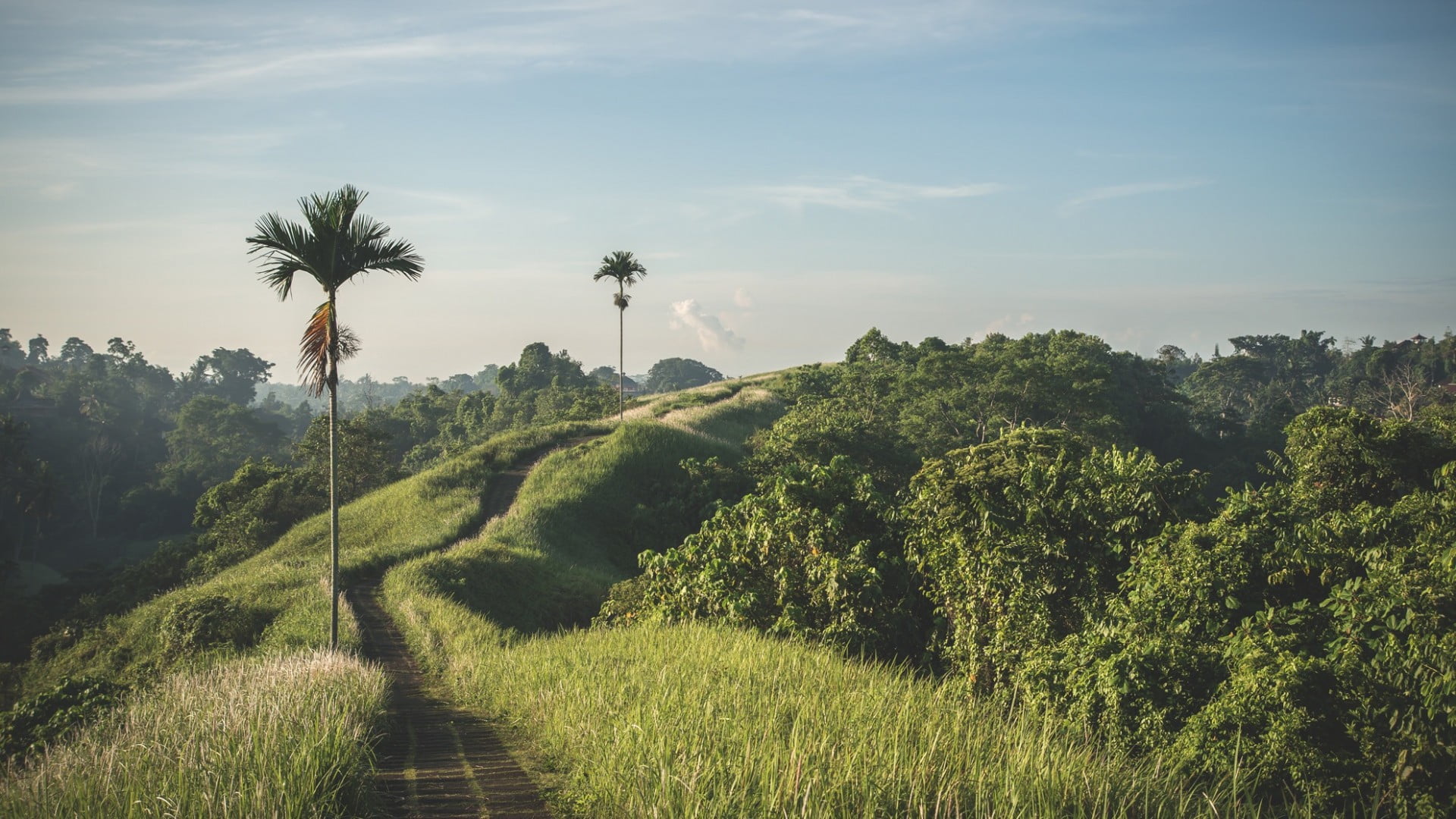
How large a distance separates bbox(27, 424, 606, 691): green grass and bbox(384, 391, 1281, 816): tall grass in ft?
23.3

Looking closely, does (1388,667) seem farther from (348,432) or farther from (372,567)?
(348,432)

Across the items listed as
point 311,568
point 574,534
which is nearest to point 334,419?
point 311,568

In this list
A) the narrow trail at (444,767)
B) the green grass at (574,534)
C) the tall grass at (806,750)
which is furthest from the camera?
the green grass at (574,534)

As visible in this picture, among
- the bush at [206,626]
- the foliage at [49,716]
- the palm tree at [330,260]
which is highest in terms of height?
the palm tree at [330,260]

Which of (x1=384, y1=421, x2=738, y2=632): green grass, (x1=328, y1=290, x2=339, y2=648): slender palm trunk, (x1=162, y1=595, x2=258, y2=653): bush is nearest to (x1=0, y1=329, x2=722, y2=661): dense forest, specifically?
(x1=162, y1=595, x2=258, y2=653): bush

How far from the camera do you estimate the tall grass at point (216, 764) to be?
5.55m

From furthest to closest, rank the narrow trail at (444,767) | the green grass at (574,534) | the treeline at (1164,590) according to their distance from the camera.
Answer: the green grass at (574,534)
the treeline at (1164,590)
the narrow trail at (444,767)

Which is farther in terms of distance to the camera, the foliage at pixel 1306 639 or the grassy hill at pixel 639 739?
the foliage at pixel 1306 639

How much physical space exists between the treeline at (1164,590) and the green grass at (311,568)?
7.70 meters

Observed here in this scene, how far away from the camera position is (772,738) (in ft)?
20.8

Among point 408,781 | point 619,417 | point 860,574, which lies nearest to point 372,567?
point 860,574

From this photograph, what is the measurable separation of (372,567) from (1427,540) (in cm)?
2366

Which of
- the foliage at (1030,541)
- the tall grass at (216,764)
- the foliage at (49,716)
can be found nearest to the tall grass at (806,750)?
the tall grass at (216,764)

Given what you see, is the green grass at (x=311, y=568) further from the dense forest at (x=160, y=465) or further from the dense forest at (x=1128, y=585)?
the dense forest at (x=160, y=465)
